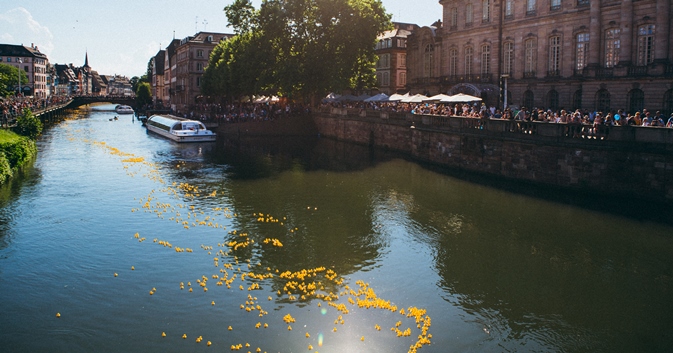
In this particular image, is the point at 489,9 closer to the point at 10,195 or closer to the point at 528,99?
the point at 528,99

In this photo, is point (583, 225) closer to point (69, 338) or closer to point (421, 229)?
point (421, 229)

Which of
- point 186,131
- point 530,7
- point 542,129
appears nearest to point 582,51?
point 530,7

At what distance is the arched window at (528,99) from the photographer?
53.9m

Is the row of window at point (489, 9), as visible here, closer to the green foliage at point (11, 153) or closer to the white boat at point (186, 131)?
the white boat at point (186, 131)

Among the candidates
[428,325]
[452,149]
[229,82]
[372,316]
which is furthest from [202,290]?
[229,82]

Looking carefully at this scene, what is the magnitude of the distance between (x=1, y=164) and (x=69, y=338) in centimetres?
2297

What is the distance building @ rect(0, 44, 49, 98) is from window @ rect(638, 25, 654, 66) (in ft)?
461

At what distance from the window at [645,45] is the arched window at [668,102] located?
263cm

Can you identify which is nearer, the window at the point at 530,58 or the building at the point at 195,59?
the window at the point at 530,58

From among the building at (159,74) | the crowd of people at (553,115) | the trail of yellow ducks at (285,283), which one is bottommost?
the trail of yellow ducks at (285,283)

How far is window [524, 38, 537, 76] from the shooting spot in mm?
53500

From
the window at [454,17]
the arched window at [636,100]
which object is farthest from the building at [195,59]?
the arched window at [636,100]

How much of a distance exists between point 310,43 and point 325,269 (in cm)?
4919

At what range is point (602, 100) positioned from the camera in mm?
46312
